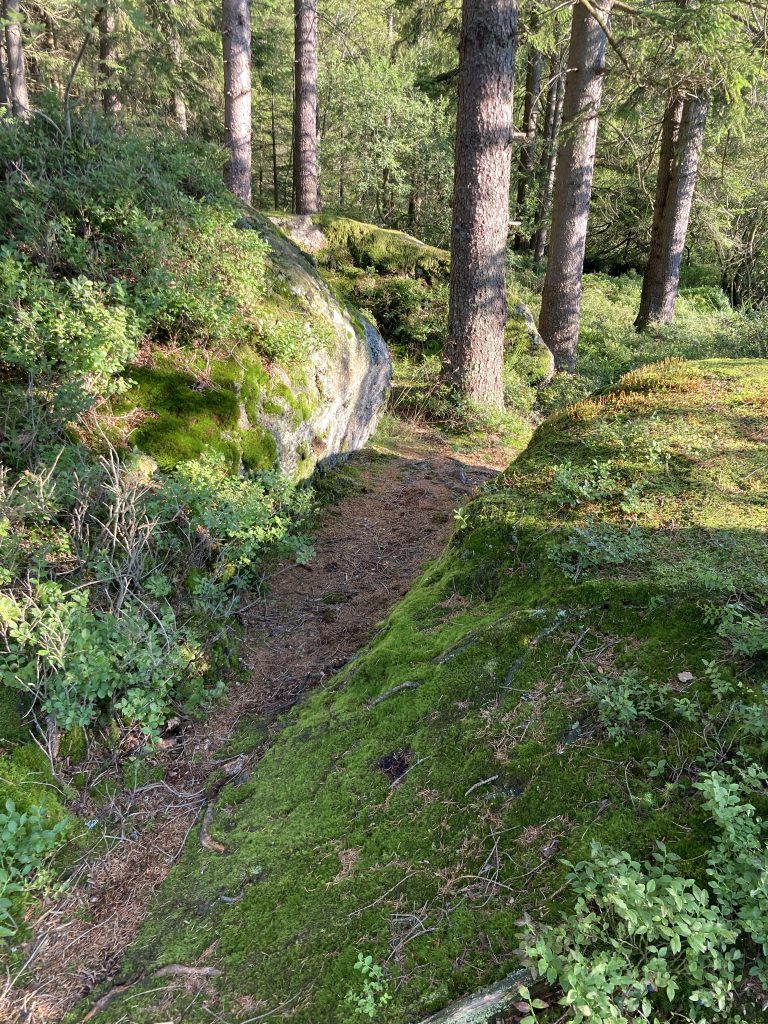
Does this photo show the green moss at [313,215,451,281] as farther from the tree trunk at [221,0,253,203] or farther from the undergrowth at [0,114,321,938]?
the undergrowth at [0,114,321,938]

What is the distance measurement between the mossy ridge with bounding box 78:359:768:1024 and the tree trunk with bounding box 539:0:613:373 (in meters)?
8.23

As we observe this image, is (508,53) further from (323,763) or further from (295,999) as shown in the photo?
(295,999)

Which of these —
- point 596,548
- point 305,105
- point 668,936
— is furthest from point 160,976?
point 305,105

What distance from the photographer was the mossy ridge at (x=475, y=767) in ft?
7.61

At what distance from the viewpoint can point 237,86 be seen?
1134 centimetres

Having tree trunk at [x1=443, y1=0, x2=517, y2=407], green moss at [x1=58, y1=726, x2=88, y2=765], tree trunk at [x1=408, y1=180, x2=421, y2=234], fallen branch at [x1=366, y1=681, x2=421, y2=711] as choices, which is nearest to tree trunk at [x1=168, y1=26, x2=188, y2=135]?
tree trunk at [x1=408, y1=180, x2=421, y2=234]

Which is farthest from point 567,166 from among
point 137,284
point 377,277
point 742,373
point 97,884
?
point 97,884

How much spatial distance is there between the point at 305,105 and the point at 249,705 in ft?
45.8

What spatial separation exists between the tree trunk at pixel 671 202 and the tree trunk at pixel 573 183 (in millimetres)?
2441

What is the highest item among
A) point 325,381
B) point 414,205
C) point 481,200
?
point 414,205

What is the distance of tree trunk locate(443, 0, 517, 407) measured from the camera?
8406mm

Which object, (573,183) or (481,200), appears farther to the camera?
(573,183)

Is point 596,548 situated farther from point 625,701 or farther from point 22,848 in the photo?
→ point 22,848

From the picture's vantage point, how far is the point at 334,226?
1207 centimetres
